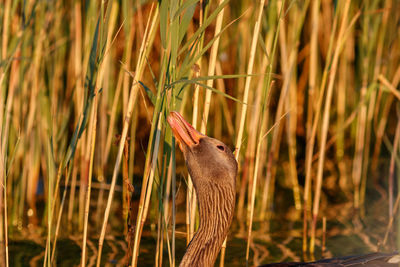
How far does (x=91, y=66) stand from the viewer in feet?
9.70

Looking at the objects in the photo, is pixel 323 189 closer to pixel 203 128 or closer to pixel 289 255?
pixel 289 255

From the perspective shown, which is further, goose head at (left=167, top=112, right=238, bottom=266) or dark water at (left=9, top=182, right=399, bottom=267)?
dark water at (left=9, top=182, right=399, bottom=267)

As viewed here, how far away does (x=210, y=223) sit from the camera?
307 centimetres

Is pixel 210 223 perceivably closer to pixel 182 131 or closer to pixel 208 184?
pixel 208 184

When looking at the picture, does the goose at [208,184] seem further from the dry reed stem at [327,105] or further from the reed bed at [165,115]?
the dry reed stem at [327,105]

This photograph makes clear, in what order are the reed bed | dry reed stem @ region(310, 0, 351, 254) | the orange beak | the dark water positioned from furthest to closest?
the dark water
dry reed stem @ region(310, 0, 351, 254)
the reed bed
the orange beak

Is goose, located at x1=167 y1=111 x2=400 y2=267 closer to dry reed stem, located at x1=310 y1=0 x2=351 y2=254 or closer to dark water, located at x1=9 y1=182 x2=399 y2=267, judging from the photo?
dry reed stem, located at x1=310 y1=0 x2=351 y2=254

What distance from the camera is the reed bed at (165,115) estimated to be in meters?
3.02

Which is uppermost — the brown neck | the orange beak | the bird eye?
the orange beak

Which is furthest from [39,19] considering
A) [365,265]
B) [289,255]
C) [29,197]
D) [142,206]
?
[365,265]

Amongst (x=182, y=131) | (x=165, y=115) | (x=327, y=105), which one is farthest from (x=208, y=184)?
(x=327, y=105)

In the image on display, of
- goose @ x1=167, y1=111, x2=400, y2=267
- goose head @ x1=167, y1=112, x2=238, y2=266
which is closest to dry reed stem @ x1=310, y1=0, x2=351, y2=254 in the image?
goose @ x1=167, y1=111, x2=400, y2=267

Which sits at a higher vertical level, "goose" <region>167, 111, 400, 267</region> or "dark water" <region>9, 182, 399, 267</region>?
"goose" <region>167, 111, 400, 267</region>

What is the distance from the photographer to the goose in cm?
295
